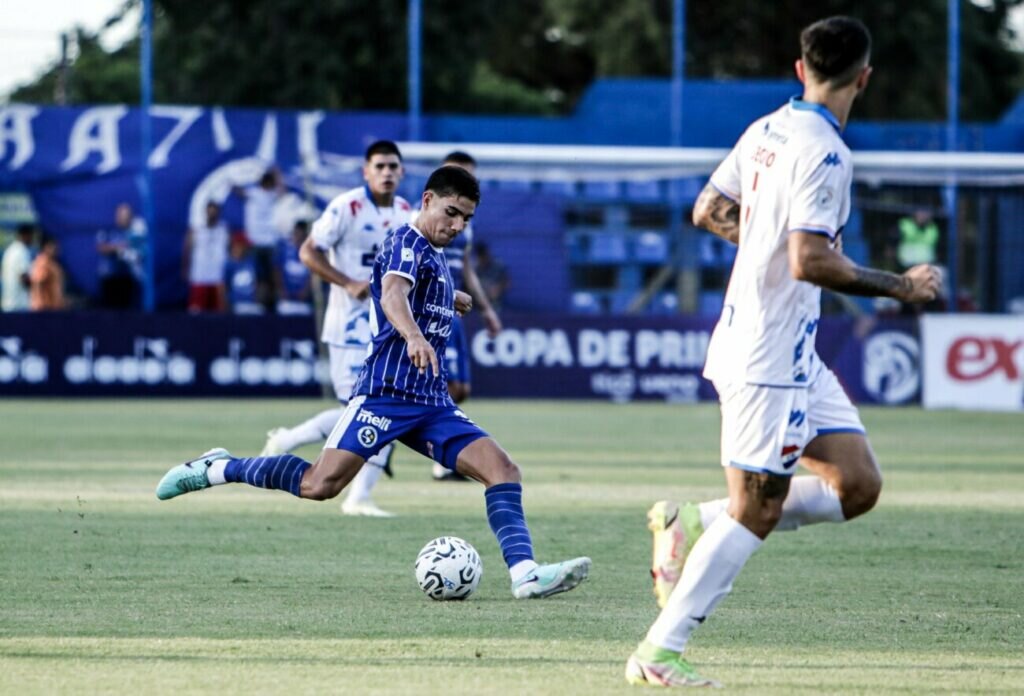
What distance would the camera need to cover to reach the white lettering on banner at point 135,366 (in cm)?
2406

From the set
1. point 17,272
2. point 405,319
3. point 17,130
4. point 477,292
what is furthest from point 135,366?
point 405,319

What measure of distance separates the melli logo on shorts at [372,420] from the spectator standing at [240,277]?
18927 mm

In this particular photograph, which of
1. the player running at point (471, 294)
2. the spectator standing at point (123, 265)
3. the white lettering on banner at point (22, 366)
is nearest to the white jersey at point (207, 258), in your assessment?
the spectator standing at point (123, 265)

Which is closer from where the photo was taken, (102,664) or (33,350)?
(102,664)

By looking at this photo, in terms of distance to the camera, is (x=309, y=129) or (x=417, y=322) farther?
(x=309, y=129)

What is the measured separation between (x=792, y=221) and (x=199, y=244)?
21620mm

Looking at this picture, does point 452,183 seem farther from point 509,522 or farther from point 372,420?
point 509,522

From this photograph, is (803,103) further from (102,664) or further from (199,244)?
(199,244)

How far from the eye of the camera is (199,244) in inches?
1051

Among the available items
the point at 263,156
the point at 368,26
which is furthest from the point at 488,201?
the point at 368,26

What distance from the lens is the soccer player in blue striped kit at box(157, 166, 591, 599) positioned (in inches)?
313

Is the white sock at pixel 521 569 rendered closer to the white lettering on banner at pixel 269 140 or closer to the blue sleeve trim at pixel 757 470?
the blue sleeve trim at pixel 757 470

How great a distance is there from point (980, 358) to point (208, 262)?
10839 mm

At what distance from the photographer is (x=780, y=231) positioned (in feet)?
19.3
